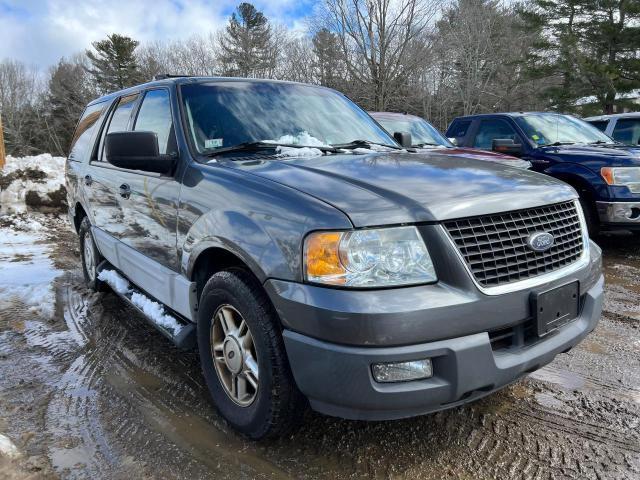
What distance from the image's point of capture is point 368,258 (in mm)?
1953

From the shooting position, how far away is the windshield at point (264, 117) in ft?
9.91

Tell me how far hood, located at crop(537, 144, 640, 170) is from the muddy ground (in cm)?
296

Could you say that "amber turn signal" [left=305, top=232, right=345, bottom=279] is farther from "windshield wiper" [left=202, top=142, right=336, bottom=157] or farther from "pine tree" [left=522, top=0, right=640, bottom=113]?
"pine tree" [left=522, top=0, right=640, bottom=113]

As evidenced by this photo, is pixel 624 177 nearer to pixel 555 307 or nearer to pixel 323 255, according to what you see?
pixel 555 307

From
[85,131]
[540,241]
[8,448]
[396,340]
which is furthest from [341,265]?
[85,131]

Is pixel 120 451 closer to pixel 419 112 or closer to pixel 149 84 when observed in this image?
pixel 149 84

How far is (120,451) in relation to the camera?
244 cm

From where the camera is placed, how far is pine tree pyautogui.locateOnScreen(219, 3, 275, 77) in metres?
31.8

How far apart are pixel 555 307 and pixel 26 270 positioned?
19.2 ft

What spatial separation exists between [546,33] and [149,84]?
98.8 feet

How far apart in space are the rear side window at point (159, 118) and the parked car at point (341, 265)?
0.12ft

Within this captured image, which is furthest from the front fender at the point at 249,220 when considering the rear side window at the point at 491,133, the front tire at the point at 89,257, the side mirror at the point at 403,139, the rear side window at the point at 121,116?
the rear side window at the point at 491,133

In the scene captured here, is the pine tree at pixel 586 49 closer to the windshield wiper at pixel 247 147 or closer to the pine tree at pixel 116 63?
the windshield wiper at pixel 247 147

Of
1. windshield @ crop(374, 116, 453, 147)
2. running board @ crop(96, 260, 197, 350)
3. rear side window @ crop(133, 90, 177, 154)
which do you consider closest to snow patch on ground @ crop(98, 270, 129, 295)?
running board @ crop(96, 260, 197, 350)
